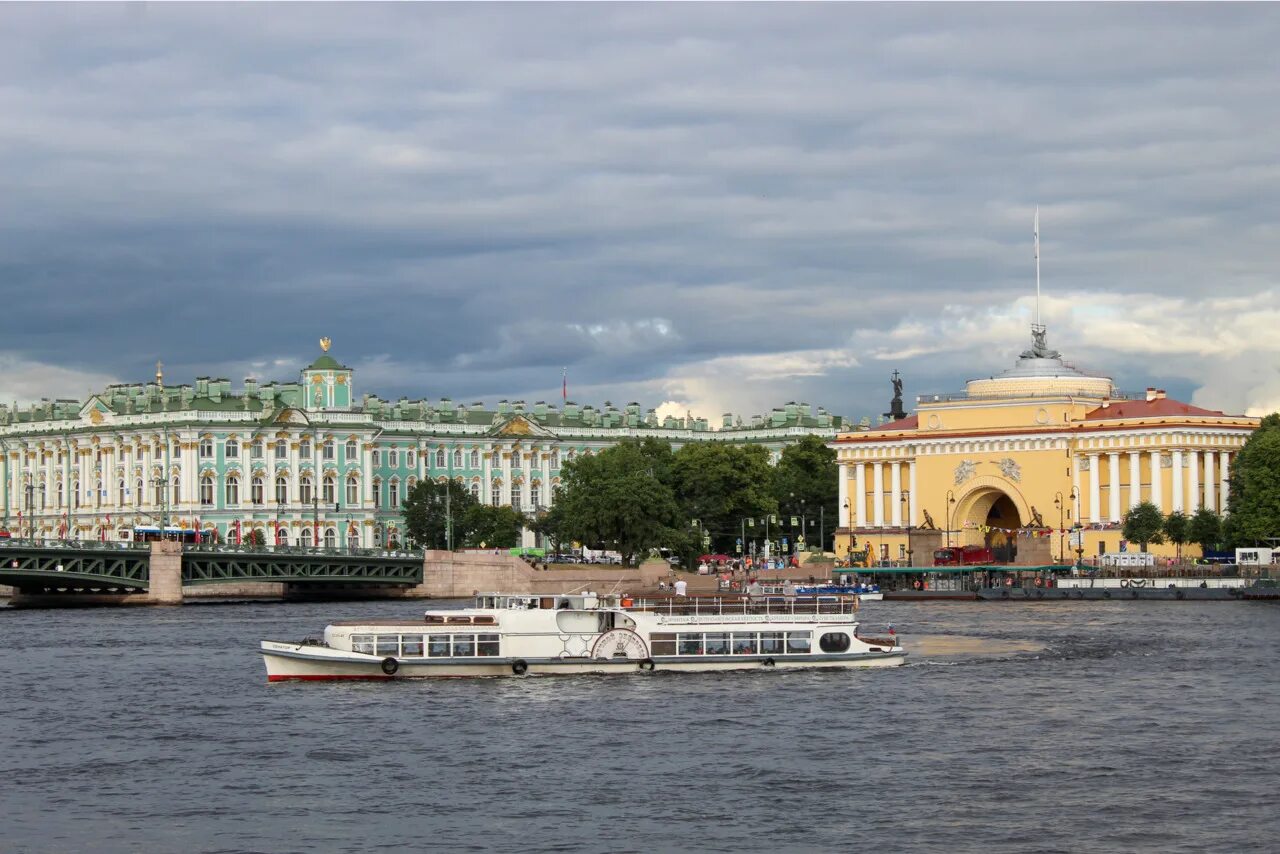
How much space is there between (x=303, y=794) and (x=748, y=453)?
289 feet

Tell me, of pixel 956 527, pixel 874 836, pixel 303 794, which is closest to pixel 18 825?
pixel 303 794

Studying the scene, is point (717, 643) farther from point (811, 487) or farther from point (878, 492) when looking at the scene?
point (811, 487)

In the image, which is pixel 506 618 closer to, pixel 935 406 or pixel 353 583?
pixel 353 583

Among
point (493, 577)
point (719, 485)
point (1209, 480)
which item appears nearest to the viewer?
Answer: point (493, 577)

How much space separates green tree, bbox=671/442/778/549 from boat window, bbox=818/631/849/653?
67.0m

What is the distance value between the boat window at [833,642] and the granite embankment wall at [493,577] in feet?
148

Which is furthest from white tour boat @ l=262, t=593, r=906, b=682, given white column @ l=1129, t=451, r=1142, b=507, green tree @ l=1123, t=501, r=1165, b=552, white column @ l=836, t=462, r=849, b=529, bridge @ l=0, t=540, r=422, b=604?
white column @ l=836, t=462, r=849, b=529

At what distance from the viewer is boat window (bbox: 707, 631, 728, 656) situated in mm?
47969

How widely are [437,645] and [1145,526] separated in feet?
196

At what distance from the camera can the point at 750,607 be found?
5003 centimetres

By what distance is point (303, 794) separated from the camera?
106 ft

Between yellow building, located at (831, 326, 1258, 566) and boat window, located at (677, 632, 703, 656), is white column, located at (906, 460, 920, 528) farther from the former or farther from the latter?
boat window, located at (677, 632, 703, 656)

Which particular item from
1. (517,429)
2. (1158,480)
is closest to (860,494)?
(1158,480)

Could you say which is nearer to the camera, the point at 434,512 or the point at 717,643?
the point at 717,643
